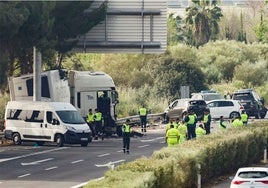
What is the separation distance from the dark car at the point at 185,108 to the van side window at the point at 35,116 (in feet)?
50.7

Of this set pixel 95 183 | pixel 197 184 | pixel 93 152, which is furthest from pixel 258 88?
pixel 95 183

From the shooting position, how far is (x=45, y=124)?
151 feet

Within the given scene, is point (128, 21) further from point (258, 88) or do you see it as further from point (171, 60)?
point (258, 88)

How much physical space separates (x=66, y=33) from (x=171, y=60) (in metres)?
29.4

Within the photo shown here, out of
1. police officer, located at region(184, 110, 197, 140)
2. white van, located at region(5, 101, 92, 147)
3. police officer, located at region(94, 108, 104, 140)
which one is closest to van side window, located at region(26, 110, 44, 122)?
white van, located at region(5, 101, 92, 147)

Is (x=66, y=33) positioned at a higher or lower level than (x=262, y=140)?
higher

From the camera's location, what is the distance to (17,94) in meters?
52.9

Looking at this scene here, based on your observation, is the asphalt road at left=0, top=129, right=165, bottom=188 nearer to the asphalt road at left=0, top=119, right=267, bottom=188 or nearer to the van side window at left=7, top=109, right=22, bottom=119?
the asphalt road at left=0, top=119, right=267, bottom=188

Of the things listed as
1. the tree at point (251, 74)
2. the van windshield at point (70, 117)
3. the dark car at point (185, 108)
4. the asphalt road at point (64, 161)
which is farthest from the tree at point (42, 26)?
the tree at point (251, 74)

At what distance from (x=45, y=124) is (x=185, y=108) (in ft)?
53.6

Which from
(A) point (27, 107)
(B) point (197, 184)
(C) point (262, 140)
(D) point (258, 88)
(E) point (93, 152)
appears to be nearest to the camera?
(B) point (197, 184)

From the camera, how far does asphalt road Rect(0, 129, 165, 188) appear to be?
3228cm

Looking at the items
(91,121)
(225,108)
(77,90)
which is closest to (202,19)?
(225,108)

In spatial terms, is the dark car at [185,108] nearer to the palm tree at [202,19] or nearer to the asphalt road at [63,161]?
the asphalt road at [63,161]
